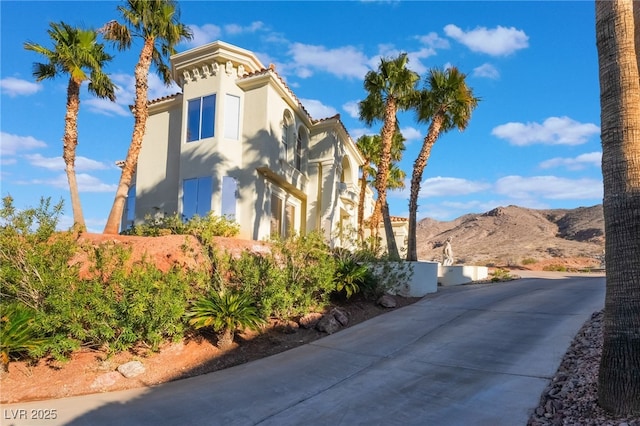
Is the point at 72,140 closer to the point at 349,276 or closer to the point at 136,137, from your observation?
the point at 136,137

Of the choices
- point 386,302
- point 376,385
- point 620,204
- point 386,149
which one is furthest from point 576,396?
point 386,149

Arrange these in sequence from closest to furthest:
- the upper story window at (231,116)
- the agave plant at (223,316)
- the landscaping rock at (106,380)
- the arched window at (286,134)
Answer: the landscaping rock at (106,380), the agave plant at (223,316), the upper story window at (231,116), the arched window at (286,134)

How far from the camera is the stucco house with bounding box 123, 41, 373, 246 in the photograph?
16.3m

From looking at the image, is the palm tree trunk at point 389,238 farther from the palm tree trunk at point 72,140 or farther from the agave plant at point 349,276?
the palm tree trunk at point 72,140

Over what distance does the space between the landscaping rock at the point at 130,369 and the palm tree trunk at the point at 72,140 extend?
33.5 ft

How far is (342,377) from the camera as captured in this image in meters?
6.14

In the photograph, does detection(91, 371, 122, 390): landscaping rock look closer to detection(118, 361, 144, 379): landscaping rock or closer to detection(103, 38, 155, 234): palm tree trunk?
detection(118, 361, 144, 379): landscaping rock

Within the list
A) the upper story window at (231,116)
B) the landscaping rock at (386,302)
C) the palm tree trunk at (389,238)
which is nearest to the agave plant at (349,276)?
the landscaping rock at (386,302)

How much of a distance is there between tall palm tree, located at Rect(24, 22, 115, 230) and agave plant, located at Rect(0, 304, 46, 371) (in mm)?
9230

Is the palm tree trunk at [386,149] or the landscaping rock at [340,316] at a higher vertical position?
the palm tree trunk at [386,149]

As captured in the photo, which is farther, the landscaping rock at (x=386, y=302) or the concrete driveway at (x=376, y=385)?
the landscaping rock at (x=386, y=302)

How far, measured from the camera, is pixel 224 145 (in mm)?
16391

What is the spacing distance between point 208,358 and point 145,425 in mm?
2623

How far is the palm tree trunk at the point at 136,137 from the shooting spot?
46.8 ft
